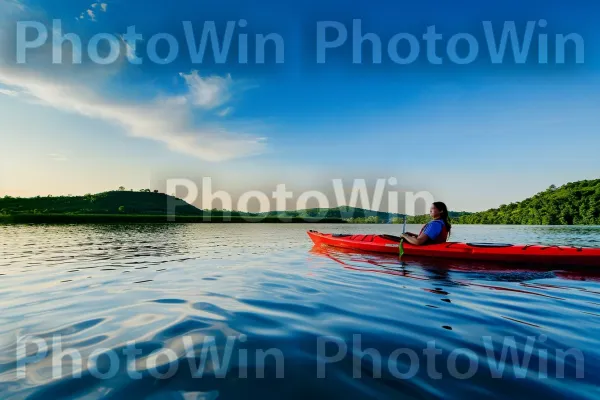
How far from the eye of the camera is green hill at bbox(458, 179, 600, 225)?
102m

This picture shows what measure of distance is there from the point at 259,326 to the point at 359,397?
7.31 feet

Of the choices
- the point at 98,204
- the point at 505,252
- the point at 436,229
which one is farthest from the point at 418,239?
the point at 98,204

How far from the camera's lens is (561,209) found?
109 meters

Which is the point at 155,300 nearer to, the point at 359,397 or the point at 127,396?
the point at 127,396

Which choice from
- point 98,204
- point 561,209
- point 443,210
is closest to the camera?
point 443,210

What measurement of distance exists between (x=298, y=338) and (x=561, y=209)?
137242mm

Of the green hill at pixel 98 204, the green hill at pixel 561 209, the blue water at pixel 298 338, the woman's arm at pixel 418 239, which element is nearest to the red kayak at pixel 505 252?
the woman's arm at pixel 418 239

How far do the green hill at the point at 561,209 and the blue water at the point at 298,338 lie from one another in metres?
125

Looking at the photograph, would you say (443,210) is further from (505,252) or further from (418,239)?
(505,252)

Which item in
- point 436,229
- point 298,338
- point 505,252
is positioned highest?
point 436,229

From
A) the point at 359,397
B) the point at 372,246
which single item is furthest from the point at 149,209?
the point at 359,397

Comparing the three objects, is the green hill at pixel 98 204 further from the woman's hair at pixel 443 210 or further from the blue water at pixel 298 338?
the woman's hair at pixel 443 210

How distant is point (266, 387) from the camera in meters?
2.94

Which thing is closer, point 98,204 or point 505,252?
point 505,252
